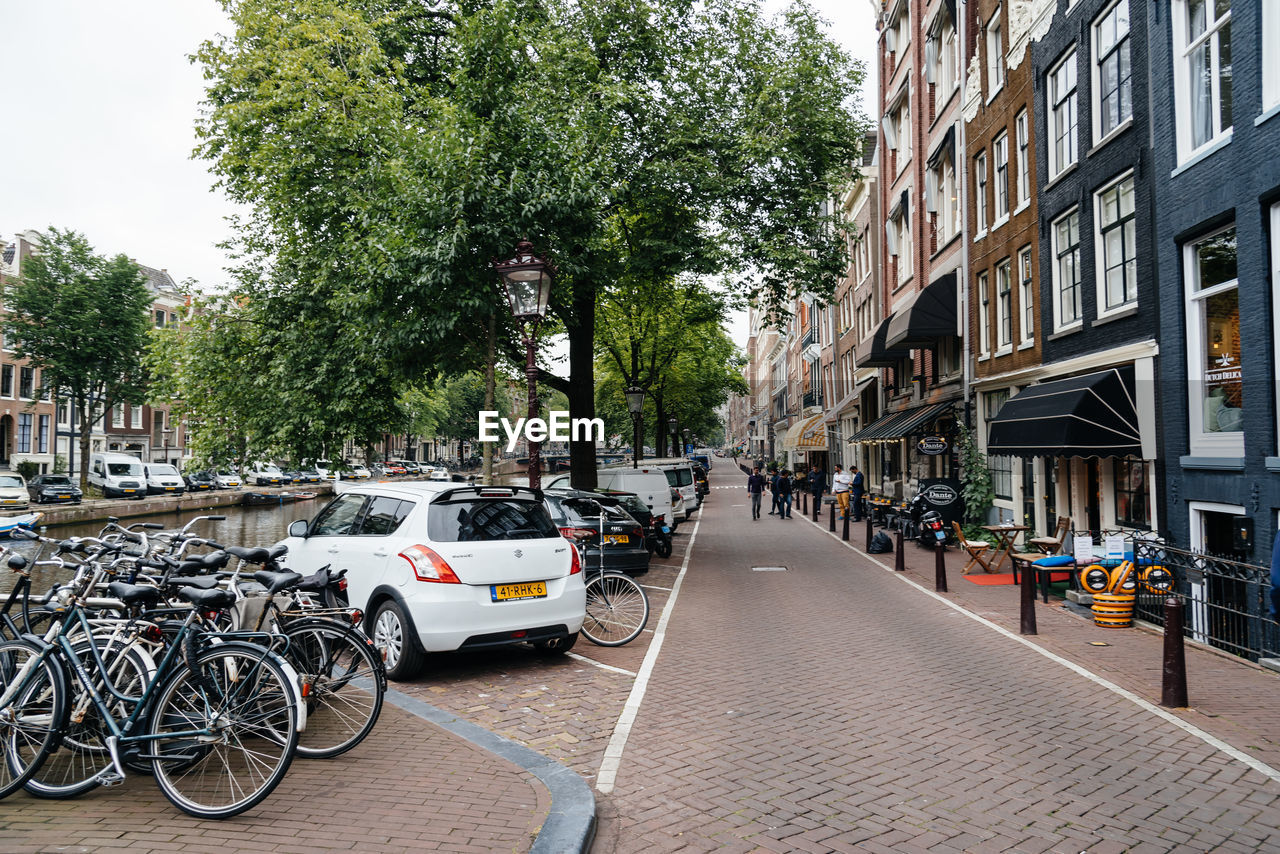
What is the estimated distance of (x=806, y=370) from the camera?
6069 centimetres

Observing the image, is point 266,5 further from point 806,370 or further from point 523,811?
point 806,370

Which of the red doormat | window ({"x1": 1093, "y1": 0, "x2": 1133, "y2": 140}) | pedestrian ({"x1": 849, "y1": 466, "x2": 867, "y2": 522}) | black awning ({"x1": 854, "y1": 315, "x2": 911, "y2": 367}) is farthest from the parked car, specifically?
window ({"x1": 1093, "y1": 0, "x2": 1133, "y2": 140})

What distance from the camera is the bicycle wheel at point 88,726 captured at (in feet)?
14.4

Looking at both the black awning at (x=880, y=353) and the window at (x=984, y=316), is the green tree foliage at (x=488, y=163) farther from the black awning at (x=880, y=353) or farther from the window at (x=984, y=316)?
the black awning at (x=880, y=353)

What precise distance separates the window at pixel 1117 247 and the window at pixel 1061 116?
1.44 meters

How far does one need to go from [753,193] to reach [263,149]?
911cm

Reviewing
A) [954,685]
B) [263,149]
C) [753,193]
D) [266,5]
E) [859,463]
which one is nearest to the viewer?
[954,685]

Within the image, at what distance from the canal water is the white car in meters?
12.3

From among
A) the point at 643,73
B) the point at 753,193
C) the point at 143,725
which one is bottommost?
the point at 143,725

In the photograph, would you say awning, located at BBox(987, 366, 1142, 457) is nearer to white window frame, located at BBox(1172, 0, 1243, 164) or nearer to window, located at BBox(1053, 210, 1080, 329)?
window, located at BBox(1053, 210, 1080, 329)

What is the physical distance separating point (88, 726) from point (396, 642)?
306 centimetres

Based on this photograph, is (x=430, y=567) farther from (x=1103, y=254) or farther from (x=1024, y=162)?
(x=1024, y=162)

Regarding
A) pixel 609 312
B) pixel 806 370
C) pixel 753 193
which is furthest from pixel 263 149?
pixel 806 370

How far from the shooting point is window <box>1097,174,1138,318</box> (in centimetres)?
1364
